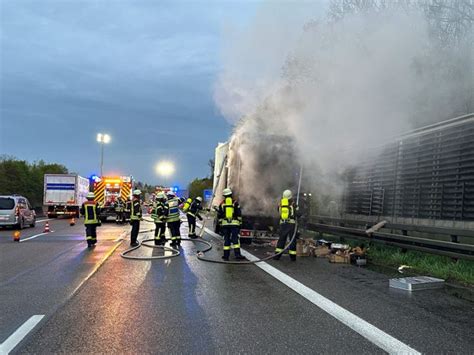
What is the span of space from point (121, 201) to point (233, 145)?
1474 centimetres

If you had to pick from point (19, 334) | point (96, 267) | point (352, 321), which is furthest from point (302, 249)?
point (19, 334)

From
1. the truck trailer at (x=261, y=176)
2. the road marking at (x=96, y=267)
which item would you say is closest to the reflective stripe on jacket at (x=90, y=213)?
the road marking at (x=96, y=267)

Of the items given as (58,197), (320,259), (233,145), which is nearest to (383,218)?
(320,259)

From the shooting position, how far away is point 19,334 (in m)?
5.02

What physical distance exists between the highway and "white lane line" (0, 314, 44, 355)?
0.23 feet

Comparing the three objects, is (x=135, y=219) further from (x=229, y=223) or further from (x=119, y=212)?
(x=119, y=212)

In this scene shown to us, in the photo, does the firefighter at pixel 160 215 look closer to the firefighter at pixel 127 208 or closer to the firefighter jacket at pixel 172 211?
the firefighter jacket at pixel 172 211

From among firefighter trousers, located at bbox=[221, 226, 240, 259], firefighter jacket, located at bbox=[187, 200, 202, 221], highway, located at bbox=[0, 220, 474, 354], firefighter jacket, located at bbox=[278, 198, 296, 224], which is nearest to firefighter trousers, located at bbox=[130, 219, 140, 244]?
firefighter jacket, located at bbox=[187, 200, 202, 221]

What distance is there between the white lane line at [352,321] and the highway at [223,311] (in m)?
0.01

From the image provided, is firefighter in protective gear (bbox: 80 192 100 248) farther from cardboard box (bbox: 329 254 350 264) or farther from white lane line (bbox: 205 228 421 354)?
white lane line (bbox: 205 228 421 354)

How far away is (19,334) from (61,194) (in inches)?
1164

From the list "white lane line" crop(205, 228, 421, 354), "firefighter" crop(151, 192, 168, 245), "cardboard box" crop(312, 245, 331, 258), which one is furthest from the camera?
"firefighter" crop(151, 192, 168, 245)

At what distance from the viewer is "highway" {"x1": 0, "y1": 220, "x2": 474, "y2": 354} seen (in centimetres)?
476

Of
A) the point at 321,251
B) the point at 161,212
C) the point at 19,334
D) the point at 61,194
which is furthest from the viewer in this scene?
the point at 61,194
